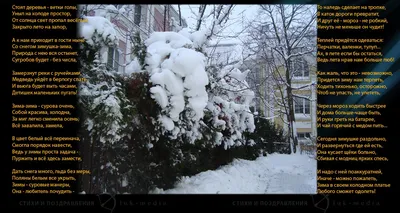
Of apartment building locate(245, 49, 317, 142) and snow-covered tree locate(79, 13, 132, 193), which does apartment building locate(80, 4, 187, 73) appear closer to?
snow-covered tree locate(79, 13, 132, 193)

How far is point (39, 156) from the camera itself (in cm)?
264

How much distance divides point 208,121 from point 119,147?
204 centimetres

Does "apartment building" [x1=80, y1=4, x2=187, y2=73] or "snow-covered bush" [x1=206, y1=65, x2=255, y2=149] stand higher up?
"apartment building" [x1=80, y1=4, x2=187, y2=73]

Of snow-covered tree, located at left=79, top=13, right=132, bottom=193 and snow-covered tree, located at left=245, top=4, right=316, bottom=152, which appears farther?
snow-covered tree, located at left=245, top=4, right=316, bottom=152

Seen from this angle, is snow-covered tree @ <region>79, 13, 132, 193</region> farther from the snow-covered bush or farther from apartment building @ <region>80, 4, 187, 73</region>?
the snow-covered bush

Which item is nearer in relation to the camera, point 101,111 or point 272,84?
point 101,111

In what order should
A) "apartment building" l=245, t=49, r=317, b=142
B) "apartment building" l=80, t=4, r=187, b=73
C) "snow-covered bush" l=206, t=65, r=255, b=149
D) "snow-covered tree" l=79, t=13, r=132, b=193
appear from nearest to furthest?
"snow-covered tree" l=79, t=13, r=132, b=193
"apartment building" l=80, t=4, r=187, b=73
"snow-covered bush" l=206, t=65, r=255, b=149
"apartment building" l=245, t=49, r=317, b=142

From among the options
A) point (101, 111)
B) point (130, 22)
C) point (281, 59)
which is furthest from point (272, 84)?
point (101, 111)

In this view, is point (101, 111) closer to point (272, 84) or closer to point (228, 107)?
point (228, 107)

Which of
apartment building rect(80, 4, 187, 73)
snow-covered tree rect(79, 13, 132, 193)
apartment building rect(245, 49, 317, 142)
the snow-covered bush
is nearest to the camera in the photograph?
snow-covered tree rect(79, 13, 132, 193)

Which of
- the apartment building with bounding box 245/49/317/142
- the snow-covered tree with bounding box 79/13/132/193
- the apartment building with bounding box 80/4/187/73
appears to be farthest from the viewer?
the apartment building with bounding box 245/49/317/142

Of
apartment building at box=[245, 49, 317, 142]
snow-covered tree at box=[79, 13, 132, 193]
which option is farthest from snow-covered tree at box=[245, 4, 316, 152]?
snow-covered tree at box=[79, 13, 132, 193]

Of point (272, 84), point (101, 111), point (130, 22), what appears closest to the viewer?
point (101, 111)

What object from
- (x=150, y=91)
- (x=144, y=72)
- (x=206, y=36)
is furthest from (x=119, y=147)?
(x=206, y=36)
